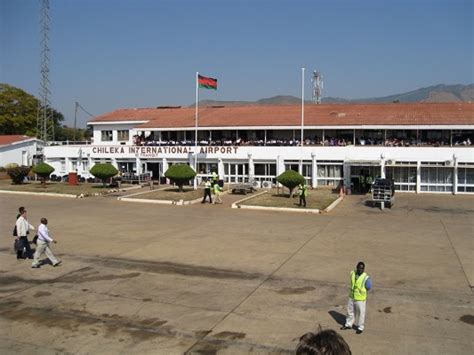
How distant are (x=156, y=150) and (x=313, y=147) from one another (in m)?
12.8

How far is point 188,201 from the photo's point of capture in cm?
2830

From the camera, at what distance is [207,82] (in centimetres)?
3631

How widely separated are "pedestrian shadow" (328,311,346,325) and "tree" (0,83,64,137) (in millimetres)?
68146

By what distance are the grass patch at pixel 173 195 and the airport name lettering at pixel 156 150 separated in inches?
209

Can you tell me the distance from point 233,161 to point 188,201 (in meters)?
10.0

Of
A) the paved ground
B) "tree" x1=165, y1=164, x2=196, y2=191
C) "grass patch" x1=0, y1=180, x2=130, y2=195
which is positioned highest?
"tree" x1=165, y1=164, x2=196, y2=191

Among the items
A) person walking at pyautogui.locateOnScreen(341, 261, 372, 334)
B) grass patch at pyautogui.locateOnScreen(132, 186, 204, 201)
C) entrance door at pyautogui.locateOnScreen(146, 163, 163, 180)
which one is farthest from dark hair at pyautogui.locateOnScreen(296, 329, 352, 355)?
entrance door at pyautogui.locateOnScreen(146, 163, 163, 180)

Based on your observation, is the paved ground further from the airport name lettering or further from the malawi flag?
the airport name lettering

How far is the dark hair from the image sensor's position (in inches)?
98.9

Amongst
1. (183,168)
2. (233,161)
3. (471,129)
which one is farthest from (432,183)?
(183,168)

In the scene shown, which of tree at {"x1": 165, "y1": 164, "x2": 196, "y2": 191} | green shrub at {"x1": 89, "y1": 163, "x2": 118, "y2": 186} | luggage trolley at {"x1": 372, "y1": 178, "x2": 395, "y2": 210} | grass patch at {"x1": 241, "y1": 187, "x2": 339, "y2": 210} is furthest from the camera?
green shrub at {"x1": 89, "y1": 163, "x2": 118, "y2": 186}

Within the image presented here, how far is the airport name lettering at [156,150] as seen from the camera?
37.8 metres

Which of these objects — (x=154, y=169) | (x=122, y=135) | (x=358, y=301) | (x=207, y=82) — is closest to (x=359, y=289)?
(x=358, y=301)

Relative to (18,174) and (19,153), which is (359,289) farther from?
(19,153)
